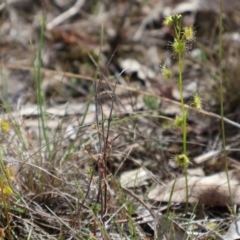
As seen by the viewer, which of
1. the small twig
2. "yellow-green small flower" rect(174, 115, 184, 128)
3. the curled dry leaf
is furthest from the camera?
the small twig

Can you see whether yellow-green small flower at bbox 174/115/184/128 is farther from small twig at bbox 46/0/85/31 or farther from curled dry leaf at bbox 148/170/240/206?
small twig at bbox 46/0/85/31

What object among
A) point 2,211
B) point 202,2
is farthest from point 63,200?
point 202,2

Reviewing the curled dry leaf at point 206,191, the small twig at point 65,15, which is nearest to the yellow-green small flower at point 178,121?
the curled dry leaf at point 206,191

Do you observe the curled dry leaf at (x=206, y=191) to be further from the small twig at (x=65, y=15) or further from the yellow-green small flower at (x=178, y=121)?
the small twig at (x=65, y=15)

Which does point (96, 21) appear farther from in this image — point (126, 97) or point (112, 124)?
point (112, 124)

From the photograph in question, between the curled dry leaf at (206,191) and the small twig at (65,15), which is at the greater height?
the small twig at (65,15)

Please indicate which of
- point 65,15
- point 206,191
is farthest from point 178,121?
point 65,15

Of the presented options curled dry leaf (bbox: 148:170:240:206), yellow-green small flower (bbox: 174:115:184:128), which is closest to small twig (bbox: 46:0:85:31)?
curled dry leaf (bbox: 148:170:240:206)
